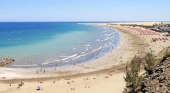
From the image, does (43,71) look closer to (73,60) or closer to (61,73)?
(61,73)

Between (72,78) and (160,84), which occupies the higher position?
(160,84)

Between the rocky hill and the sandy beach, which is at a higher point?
the rocky hill

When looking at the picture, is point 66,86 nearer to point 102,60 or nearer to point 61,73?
point 61,73

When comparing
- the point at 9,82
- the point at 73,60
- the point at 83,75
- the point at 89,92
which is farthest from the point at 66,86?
the point at 73,60

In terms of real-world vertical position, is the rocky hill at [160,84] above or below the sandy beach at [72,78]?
above

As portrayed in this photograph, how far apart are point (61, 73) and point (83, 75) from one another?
301cm

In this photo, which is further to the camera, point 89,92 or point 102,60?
point 102,60

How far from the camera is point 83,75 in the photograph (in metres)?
24.7

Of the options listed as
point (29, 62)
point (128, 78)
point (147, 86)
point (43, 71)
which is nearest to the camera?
point (147, 86)

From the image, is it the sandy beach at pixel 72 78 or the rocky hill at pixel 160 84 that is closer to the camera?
the rocky hill at pixel 160 84

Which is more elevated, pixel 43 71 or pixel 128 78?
pixel 128 78

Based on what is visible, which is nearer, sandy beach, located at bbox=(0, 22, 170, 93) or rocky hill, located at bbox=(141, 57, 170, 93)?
rocky hill, located at bbox=(141, 57, 170, 93)

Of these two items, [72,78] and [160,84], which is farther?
[72,78]

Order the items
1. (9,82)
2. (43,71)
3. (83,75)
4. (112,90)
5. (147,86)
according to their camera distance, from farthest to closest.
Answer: (43,71), (83,75), (9,82), (112,90), (147,86)
